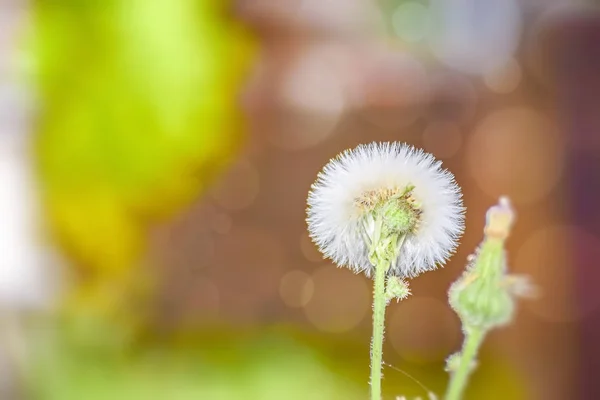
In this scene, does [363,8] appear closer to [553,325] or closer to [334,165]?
[553,325]

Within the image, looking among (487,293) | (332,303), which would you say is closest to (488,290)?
(487,293)

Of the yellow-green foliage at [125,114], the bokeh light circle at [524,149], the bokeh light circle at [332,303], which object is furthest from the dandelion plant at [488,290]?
the yellow-green foliage at [125,114]

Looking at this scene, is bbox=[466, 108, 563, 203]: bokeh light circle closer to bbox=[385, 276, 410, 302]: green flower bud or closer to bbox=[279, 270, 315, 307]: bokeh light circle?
bbox=[279, 270, 315, 307]: bokeh light circle

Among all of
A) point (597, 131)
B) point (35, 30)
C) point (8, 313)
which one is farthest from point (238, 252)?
point (597, 131)

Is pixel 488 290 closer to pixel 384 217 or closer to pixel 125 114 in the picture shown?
pixel 384 217

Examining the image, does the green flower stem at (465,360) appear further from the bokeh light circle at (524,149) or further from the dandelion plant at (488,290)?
the bokeh light circle at (524,149)

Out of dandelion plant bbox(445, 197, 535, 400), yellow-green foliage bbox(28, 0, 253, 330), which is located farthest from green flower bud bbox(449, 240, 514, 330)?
yellow-green foliage bbox(28, 0, 253, 330)

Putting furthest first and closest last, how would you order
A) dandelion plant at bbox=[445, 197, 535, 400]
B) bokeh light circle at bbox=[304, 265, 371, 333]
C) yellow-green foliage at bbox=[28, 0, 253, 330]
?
yellow-green foliage at bbox=[28, 0, 253, 330], bokeh light circle at bbox=[304, 265, 371, 333], dandelion plant at bbox=[445, 197, 535, 400]
